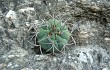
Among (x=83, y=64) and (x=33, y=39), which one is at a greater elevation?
(x=33, y=39)

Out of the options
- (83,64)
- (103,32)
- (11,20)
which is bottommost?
(83,64)

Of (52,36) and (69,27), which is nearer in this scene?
(52,36)

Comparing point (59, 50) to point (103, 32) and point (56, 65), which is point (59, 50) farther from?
point (103, 32)

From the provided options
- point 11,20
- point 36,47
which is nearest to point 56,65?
point 36,47
